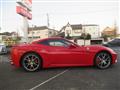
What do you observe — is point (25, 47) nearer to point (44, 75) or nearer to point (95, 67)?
point (44, 75)

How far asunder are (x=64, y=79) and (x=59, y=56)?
1.62m

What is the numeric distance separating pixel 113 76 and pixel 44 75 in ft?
6.96

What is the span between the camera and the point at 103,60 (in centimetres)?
795

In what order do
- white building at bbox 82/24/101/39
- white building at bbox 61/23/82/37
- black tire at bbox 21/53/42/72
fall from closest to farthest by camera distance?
1. black tire at bbox 21/53/42/72
2. white building at bbox 61/23/82/37
3. white building at bbox 82/24/101/39

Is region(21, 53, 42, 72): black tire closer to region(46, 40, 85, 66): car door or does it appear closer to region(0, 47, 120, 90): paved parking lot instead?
region(0, 47, 120, 90): paved parking lot

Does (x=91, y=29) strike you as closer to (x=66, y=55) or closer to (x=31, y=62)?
(x=66, y=55)

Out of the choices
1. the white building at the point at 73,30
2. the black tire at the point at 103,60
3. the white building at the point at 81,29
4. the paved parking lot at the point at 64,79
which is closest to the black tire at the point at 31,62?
the paved parking lot at the point at 64,79

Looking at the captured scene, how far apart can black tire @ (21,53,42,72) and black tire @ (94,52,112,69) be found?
204 cm

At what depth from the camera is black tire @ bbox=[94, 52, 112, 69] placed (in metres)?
7.90

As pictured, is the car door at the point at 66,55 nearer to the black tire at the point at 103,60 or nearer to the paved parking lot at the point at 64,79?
the paved parking lot at the point at 64,79

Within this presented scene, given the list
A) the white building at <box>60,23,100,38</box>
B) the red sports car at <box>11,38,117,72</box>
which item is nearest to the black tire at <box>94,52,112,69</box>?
the red sports car at <box>11,38,117,72</box>

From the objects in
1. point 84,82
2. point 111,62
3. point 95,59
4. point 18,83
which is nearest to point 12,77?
point 18,83

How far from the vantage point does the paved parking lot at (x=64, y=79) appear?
18.4 ft

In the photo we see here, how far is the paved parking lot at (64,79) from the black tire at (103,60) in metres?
0.20
